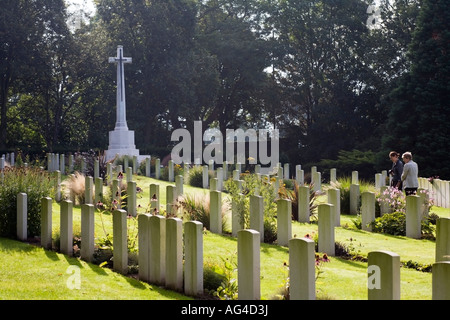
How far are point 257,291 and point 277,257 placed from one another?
3.22 meters

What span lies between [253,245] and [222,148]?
33847 millimetres

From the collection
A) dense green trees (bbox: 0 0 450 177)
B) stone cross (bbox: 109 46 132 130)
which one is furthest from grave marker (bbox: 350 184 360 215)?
dense green trees (bbox: 0 0 450 177)

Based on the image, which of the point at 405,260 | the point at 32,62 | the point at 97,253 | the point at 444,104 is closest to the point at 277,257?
the point at 405,260

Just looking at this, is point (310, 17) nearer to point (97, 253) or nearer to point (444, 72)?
point (444, 72)

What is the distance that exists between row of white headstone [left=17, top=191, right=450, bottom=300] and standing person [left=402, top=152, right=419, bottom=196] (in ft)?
17.5

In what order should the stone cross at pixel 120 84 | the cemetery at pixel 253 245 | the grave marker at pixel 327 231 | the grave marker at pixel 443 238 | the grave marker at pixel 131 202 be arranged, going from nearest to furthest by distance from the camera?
the cemetery at pixel 253 245, the grave marker at pixel 443 238, the grave marker at pixel 327 231, the grave marker at pixel 131 202, the stone cross at pixel 120 84

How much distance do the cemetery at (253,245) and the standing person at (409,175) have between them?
77 cm

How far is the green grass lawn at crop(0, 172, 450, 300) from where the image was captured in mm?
7500

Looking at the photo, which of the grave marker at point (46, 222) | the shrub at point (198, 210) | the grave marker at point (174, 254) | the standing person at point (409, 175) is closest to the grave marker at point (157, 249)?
the grave marker at point (174, 254)

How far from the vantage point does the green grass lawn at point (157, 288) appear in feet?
24.6

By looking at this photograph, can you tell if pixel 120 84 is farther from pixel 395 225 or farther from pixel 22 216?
pixel 22 216

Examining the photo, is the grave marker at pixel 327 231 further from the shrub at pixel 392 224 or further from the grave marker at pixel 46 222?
the grave marker at pixel 46 222

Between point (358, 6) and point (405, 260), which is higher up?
point (358, 6)

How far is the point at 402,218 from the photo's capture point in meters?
13.1
